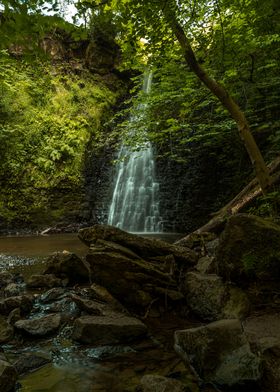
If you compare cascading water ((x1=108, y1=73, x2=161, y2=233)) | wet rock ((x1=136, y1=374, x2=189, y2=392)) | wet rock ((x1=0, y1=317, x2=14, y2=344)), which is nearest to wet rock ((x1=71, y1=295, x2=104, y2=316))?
wet rock ((x1=0, y1=317, x2=14, y2=344))

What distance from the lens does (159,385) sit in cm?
247

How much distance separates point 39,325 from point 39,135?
13.8m

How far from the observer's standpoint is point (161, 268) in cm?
505

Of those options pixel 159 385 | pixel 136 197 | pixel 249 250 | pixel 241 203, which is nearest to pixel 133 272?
pixel 249 250

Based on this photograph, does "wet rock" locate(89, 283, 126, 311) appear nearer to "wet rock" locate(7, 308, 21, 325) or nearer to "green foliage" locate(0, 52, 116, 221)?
"wet rock" locate(7, 308, 21, 325)

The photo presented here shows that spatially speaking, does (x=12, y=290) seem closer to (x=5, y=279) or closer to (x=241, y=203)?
(x=5, y=279)

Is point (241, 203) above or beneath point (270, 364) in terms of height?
above

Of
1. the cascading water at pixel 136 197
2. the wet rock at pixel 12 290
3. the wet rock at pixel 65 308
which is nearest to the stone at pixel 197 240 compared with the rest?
the wet rock at pixel 65 308

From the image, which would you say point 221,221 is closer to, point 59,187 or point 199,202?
point 199,202

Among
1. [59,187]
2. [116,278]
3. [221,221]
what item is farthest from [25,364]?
[59,187]

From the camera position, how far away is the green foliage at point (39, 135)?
1516cm

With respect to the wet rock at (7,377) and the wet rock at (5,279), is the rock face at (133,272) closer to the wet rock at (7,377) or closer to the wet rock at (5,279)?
the wet rock at (5,279)

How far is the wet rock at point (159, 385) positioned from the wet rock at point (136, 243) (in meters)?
2.68

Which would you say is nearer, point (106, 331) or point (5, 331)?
point (106, 331)
